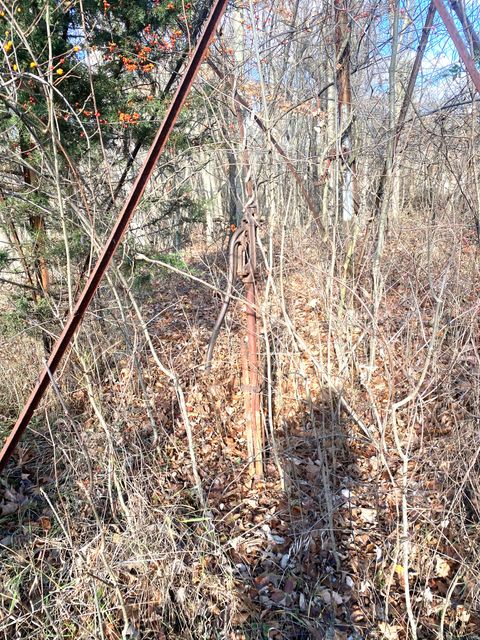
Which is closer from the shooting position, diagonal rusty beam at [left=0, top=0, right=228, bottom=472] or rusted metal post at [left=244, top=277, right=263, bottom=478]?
diagonal rusty beam at [left=0, top=0, right=228, bottom=472]

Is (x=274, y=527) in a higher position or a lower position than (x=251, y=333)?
lower

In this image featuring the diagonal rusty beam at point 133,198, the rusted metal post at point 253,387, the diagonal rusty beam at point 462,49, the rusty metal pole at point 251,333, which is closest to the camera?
the diagonal rusty beam at point 462,49

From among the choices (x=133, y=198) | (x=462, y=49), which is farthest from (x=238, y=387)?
(x=462, y=49)

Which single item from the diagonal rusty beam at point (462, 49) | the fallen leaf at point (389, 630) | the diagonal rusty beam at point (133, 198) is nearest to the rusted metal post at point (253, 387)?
the diagonal rusty beam at point (133, 198)

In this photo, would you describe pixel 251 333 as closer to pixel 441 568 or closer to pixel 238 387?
pixel 238 387

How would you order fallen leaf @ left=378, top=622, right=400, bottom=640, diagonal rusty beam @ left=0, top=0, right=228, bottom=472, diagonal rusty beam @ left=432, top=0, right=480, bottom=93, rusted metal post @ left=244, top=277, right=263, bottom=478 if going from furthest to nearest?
rusted metal post @ left=244, top=277, right=263, bottom=478
fallen leaf @ left=378, top=622, right=400, bottom=640
diagonal rusty beam @ left=0, top=0, right=228, bottom=472
diagonal rusty beam @ left=432, top=0, right=480, bottom=93

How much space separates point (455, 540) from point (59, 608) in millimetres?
2213

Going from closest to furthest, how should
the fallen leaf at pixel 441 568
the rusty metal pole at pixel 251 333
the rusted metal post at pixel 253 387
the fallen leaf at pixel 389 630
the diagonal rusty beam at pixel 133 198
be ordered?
1. the diagonal rusty beam at pixel 133 198
2. the fallen leaf at pixel 389 630
3. the fallen leaf at pixel 441 568
4. the rusty metal pole at pixel 251 333
5. the rusted metal post at pixel 253 387

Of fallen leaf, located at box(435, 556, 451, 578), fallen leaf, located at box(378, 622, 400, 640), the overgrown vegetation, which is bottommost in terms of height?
fallen leaf, located at box(378, 622, 400, 640)

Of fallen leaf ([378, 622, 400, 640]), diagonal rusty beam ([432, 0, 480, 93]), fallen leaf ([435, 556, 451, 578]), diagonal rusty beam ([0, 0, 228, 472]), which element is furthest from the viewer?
fallen leaf ([435, 556, 451, 578])

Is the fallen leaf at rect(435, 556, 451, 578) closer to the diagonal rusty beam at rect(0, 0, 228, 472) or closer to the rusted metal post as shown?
the rusted metal post

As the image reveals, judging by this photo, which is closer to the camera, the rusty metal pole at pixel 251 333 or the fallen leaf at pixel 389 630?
→ the fallen leaf at pixel 389 630

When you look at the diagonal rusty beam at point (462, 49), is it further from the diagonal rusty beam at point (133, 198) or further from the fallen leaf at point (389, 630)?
the fallen leaf at point (389, 630)

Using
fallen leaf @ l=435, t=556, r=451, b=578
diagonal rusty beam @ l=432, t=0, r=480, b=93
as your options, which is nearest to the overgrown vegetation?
fallen leaf @ l=435, t=556, r=451, b=578
